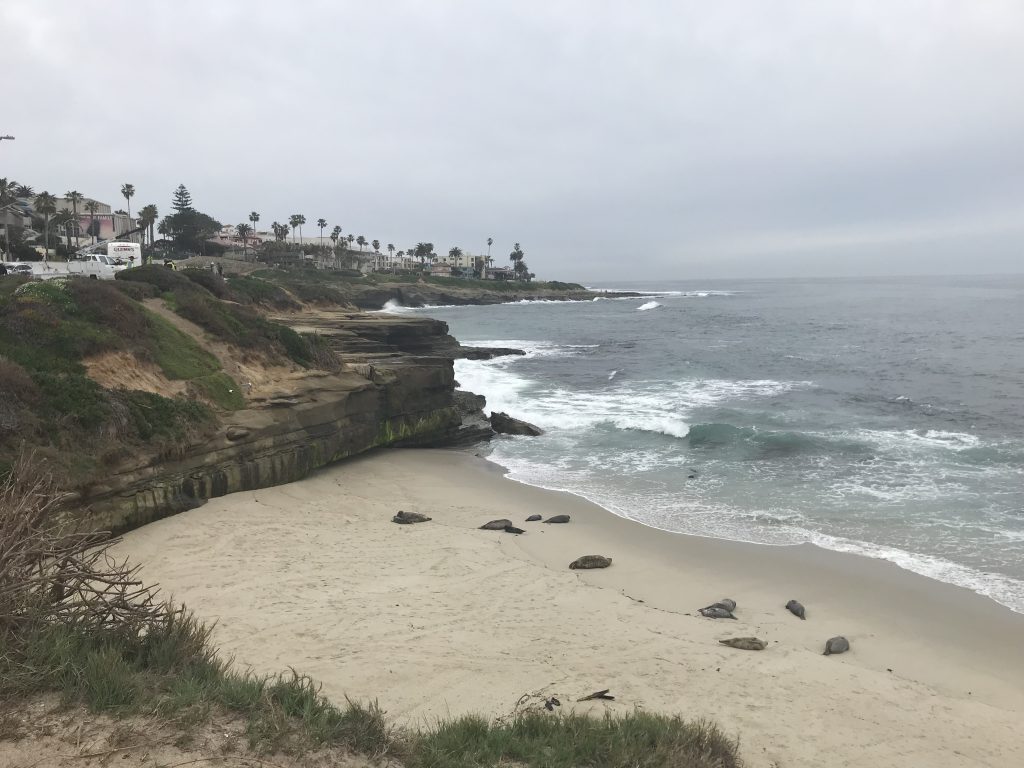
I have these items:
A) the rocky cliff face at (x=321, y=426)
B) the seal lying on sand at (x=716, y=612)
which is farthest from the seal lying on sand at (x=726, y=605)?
the rocky cliff face at (x=321, y=426)

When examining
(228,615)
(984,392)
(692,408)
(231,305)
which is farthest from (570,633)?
(984,392)

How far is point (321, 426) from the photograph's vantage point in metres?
15.8

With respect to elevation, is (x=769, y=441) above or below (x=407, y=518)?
above

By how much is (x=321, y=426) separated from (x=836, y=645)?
1210cm

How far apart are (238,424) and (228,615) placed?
6.65 metres

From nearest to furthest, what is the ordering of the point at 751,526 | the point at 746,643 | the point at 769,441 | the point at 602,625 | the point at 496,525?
the point at 746,643 → the point at 602,625 → the point at 496,525 → the point at 751,526 → the point at 769,441

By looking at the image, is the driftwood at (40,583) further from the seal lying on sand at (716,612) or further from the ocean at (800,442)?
the ocean at (800,442)

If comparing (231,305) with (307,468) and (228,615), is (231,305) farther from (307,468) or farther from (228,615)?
(228,615)

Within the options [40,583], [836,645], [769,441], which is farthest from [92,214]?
[836,645]

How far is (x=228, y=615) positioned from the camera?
773cm

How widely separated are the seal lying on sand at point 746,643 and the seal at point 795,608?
1.58 metres

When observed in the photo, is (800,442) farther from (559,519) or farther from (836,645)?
(836,645)

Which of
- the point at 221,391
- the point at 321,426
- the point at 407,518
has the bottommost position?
the point at 407,518

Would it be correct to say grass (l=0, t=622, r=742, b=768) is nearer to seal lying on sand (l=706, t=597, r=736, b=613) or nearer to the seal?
seal lying on sand (l=706, t=597, r=736, b=613)
